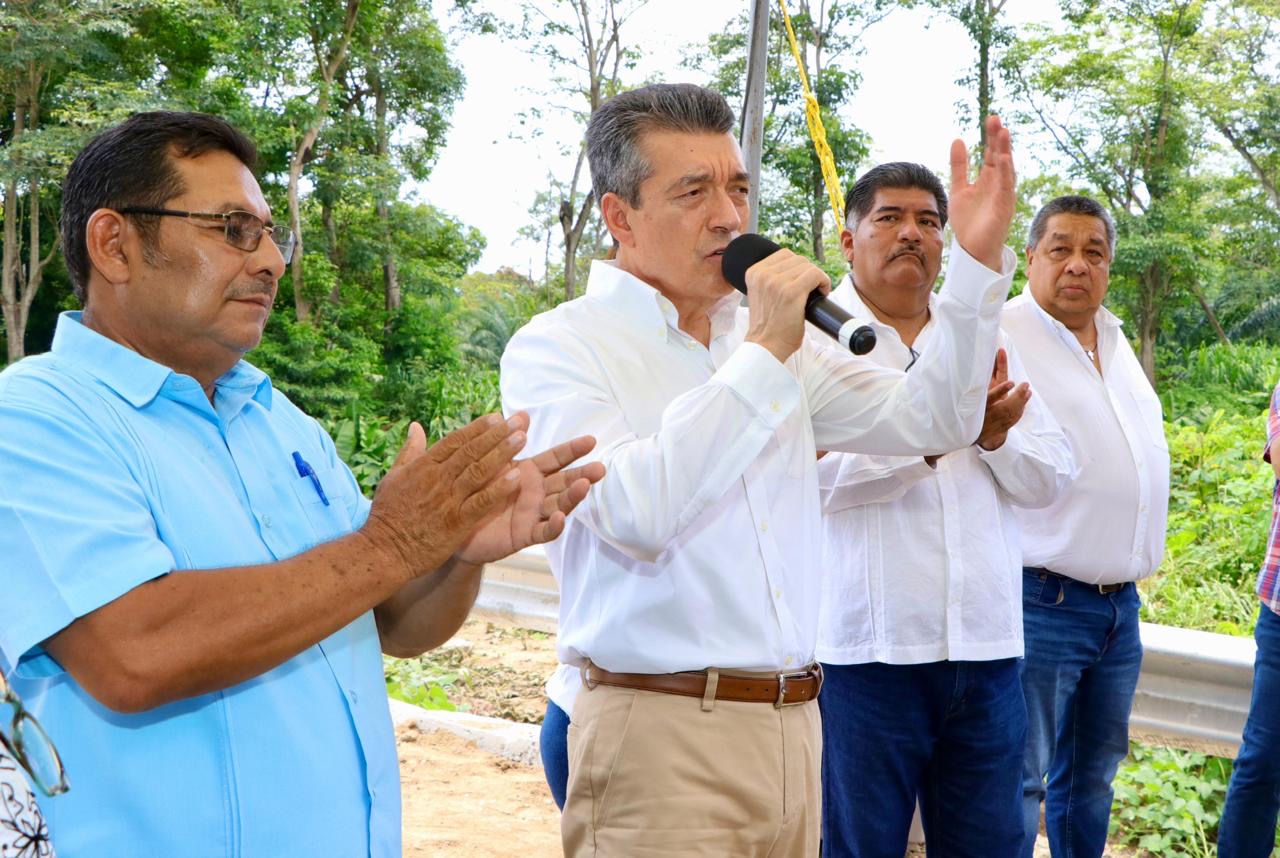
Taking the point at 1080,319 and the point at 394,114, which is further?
the point at 394,114

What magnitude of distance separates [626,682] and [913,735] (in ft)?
3.37

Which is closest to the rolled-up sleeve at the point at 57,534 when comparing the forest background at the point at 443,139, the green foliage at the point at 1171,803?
the green foliage at the point at 1171,803

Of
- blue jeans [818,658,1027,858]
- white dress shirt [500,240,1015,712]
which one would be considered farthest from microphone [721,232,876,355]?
blue jeans [818,658,1027,858]

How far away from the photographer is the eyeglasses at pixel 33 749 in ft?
3.93

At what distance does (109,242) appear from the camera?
169cm

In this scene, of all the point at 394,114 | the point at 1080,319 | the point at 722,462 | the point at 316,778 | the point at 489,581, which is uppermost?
the point at 394,114

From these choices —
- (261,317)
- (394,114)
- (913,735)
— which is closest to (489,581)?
(913,735)

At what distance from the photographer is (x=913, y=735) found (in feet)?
8.90

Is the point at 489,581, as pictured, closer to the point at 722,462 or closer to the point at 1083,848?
the point at 1083,848

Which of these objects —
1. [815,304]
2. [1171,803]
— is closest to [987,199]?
[815,304]

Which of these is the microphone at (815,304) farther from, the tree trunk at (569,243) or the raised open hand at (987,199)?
the tree trunk at (569,243)

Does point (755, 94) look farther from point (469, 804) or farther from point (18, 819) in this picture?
point (18, 819)

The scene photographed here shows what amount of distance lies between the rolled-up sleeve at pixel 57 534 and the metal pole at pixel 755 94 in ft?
10.7

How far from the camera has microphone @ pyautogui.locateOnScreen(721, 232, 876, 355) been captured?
1.89 meters
